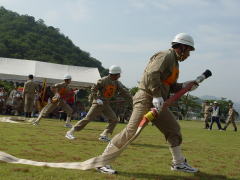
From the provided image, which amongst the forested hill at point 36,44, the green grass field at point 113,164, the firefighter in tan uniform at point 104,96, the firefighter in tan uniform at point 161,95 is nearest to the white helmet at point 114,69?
the firefighter in tan uniform at point 104,96

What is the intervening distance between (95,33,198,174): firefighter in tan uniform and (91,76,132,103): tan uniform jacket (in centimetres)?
423

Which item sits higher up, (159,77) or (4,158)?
(159,77)

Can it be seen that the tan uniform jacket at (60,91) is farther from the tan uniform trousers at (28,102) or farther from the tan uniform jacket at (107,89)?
the tan uniform trousers at (28,102)

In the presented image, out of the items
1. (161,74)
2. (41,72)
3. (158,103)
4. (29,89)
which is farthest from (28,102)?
(158,103)

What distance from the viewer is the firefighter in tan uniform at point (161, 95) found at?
19.9 feet

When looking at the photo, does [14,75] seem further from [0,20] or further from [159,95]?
[0,20]

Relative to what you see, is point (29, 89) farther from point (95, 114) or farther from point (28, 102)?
point (95, 114)

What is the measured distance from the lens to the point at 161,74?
20.6 feet

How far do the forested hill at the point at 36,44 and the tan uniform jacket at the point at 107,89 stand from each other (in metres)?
59.1

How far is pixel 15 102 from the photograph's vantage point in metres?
26.1

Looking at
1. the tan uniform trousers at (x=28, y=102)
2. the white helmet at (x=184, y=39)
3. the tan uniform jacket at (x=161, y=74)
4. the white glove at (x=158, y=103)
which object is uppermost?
the white helmet at (x=184, y=39)

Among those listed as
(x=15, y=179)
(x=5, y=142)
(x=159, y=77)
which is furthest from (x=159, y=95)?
(x=5, y=142)

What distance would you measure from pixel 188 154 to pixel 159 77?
160 inches

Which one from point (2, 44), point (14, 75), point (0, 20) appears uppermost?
point (0, 20)
